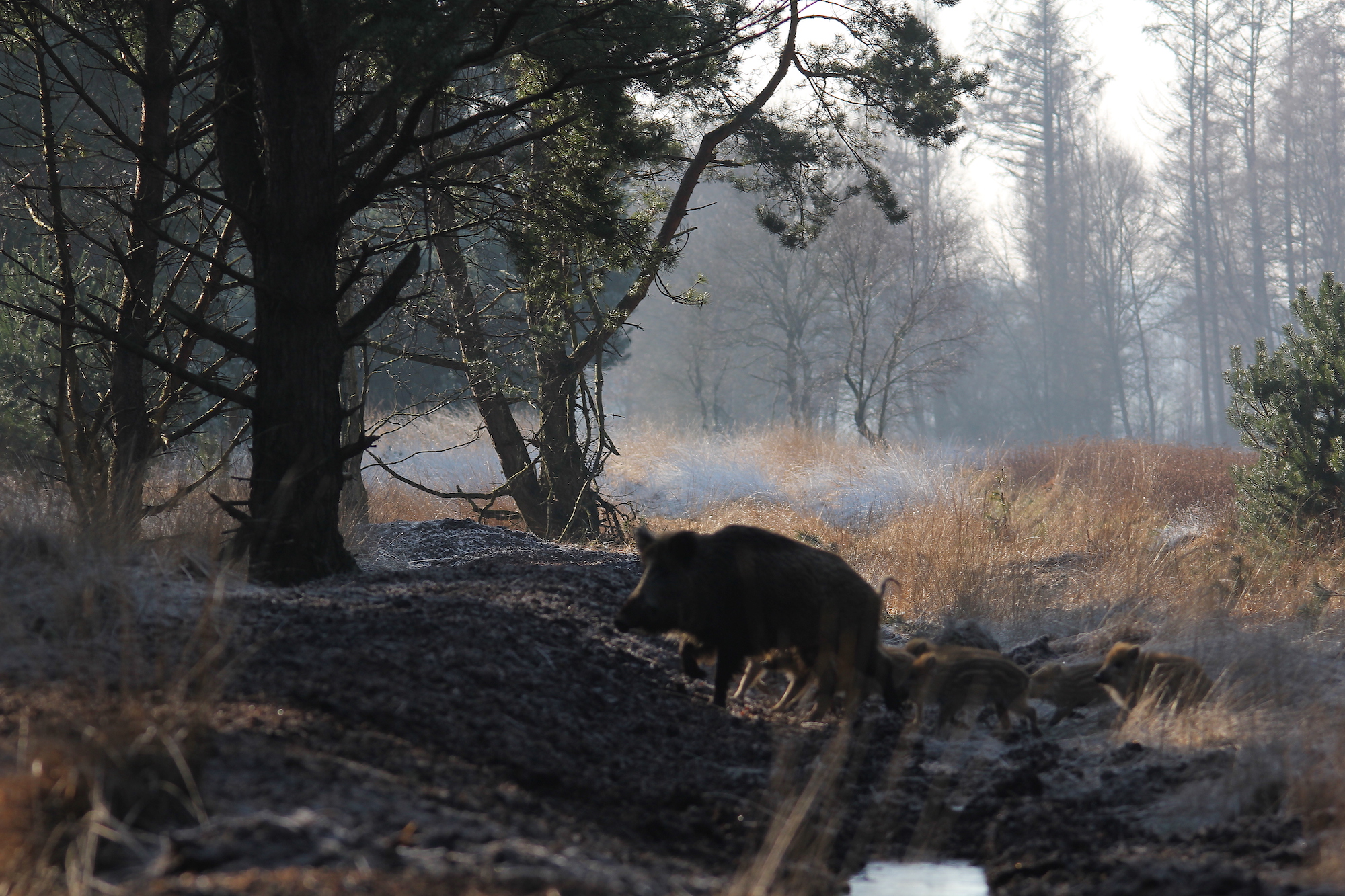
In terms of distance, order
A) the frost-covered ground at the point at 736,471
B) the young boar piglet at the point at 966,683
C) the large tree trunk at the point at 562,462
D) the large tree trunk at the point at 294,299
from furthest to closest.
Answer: the frost-covered ground at the point at 736,471, the large tree trunk at the point at 562,462, the large tree trunk at the point at 294,299, the young boar piglet at the point at 966,683

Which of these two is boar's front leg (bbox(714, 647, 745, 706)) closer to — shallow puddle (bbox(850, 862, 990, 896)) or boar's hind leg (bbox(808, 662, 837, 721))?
boar's hind leg (bbox(808, 662, 837, 721))

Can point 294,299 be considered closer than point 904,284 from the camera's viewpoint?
Yes

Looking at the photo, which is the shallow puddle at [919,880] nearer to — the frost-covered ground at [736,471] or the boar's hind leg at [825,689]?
the boar's hind leg at [825,689]

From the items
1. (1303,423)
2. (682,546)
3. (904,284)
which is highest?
(904,284)

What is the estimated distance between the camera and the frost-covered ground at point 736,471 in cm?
1593

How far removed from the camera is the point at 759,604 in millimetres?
4820

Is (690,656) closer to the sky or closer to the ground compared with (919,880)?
closer to the sky

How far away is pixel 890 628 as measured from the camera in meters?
8.29

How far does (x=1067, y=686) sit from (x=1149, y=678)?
0.47 m

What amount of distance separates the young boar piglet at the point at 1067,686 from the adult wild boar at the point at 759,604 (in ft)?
3.27

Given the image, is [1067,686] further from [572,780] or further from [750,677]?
[572,780]

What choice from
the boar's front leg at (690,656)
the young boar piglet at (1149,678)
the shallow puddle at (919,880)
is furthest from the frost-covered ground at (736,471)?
the shallow puddle at (919,880)

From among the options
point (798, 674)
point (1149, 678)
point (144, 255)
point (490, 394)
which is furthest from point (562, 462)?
point (1149, 678)

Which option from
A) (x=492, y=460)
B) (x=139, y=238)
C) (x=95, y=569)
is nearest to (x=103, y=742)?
(x=95, y=569)
